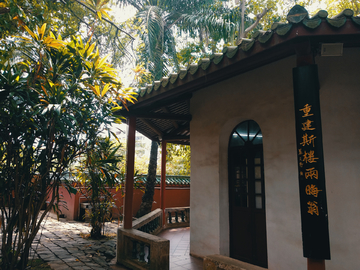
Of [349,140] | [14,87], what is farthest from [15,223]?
A: [349,140]

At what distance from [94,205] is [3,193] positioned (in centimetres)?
356

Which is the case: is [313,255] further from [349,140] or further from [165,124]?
[165,124]

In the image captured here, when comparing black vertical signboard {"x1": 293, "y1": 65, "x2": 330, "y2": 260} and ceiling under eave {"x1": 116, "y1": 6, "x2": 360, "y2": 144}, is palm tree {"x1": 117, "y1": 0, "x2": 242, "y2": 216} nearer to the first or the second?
ceiling under eave {"x1": 116, "y1": 6, "x2": 360, "y2": 144}

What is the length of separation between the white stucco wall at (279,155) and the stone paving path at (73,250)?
6.07ft

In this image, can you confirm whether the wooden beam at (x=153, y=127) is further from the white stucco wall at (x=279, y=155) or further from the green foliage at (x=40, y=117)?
the green foliage at (x=40, y=117)

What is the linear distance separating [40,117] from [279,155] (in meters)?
3.53

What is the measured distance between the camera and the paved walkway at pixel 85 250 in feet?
15.6

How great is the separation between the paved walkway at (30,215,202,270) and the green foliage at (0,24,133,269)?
0.67 meters

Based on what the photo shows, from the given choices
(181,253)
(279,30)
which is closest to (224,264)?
(279,30)

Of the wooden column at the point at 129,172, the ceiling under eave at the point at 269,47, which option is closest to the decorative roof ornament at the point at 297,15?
the ceiling under eave at the point at 269,47

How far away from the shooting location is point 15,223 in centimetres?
392

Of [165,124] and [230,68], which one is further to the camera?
[165,124]

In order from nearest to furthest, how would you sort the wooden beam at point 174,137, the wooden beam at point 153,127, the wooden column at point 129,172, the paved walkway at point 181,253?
1. the paved walkway at point 181,253
2. the wooden column at point 129,172
3. the wooden beam at point 153,127
4. the wooden beam at point 174,137

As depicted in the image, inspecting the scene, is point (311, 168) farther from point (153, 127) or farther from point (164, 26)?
point (164, 26)
